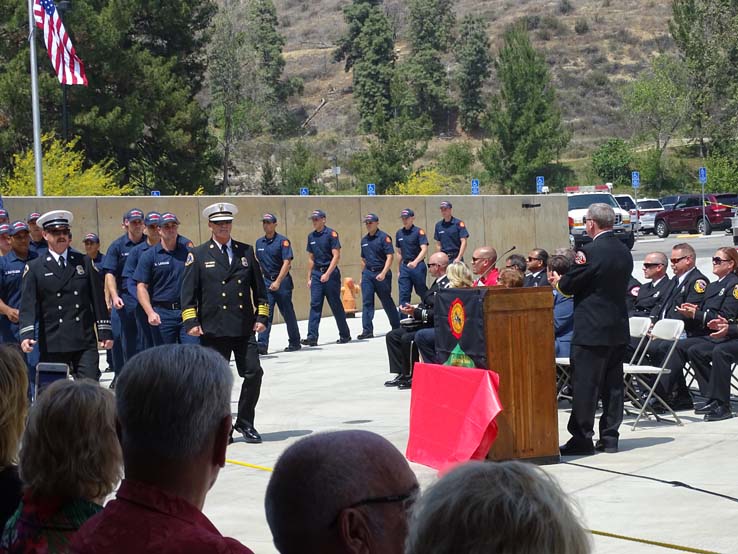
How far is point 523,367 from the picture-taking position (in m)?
8.17

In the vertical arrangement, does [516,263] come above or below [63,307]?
above

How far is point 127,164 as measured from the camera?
42375mm

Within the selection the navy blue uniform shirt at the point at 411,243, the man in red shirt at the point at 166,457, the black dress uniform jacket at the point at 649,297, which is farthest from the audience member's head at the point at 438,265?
the man in red shirt at the point at 166,457

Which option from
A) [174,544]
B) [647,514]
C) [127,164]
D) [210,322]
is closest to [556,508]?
[174,544]

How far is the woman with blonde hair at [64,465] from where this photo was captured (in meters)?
3.29

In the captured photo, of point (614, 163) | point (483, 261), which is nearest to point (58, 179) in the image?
point (483, 261)

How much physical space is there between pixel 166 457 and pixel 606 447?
658 centimetres

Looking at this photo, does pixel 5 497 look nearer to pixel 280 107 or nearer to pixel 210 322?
pixel 210 322

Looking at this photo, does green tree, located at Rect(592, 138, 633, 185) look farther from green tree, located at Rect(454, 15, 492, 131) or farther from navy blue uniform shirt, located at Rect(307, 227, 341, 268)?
navy blue uniform shirt, located at Rect(307, 227, 341, 268)

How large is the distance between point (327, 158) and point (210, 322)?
2843 inches

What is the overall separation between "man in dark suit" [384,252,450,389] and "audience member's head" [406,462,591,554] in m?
10.1

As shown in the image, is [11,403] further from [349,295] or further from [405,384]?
[349,295]

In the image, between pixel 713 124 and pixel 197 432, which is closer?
pixel 197 432

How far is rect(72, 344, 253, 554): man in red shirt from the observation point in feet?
8.32
